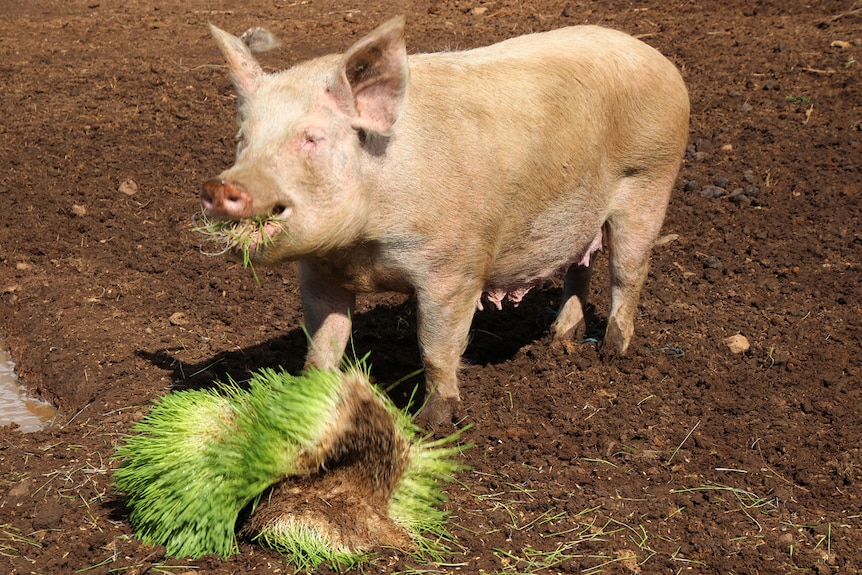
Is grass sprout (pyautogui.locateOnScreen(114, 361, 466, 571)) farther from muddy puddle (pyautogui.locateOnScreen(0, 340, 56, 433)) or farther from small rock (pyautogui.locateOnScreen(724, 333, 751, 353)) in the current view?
small rock (pyautogui.locateOnScreen(724, 333, 751, 353))

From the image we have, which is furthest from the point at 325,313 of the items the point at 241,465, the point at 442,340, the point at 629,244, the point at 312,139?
the point at 629,244

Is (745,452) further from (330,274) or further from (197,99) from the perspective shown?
(197,99)

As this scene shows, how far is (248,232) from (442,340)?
128cm

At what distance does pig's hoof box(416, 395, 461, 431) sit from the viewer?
4836mm

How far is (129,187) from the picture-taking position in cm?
757

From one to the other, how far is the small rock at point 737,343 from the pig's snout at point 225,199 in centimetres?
319

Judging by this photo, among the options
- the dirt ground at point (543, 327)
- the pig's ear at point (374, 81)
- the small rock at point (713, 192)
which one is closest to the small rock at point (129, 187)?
the dirt ground at point (543, 327)

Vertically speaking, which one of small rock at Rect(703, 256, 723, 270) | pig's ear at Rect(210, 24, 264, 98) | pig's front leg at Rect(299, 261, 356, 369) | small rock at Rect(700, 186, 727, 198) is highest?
pig's ear at Rect(210, 24, 264, 98)

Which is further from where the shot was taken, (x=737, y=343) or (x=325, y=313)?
(x=737, y=343)

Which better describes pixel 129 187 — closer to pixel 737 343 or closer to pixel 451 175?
pixel 451 175

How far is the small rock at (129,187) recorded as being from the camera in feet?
24.7

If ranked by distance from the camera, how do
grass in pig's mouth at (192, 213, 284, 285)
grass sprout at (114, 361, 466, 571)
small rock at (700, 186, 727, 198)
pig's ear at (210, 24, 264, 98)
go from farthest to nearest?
1. small rock at (700, 186, 727, 198)
2. pig's ear at (210, 24, 264, 98)
3. grass in pig's mouth at (192, 213, 284, 285)
4. grass sprout at (114, 361, 466, 571)

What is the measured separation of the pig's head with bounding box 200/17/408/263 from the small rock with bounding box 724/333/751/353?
8.33 feet

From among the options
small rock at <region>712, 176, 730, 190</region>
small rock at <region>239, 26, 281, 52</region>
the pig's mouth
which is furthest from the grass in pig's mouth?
small rock at <region>712, 176, 730, 190</region>
